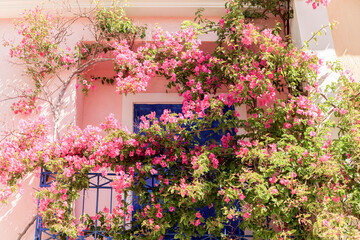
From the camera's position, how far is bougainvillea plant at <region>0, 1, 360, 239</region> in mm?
5012

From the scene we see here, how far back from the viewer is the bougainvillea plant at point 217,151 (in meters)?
5.01

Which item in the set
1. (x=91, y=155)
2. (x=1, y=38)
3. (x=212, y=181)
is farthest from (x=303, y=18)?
(x=1, y=38)

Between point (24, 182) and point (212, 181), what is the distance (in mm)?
2938

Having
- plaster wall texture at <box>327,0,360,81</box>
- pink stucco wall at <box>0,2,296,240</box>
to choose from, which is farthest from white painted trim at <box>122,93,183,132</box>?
plaster wall texture at <box>327,0,360,81</box>

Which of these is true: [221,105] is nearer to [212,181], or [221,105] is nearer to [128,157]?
[212,181]

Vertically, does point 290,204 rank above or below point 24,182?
below

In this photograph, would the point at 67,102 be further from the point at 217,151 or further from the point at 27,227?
the point at 217,151

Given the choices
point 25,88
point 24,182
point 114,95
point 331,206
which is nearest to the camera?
point 331,206

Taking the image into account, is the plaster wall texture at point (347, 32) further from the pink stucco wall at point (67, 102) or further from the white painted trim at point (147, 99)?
the white painted trim at point (147, 99)

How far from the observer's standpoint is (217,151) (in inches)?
223

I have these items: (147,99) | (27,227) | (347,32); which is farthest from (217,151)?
(27,227)

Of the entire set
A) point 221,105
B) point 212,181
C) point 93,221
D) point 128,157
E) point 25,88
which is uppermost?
point 25,88

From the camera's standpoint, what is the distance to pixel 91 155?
5.84m

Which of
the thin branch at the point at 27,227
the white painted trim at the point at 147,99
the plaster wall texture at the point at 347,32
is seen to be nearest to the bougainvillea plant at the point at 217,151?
the thin branch at the point at 27,227
